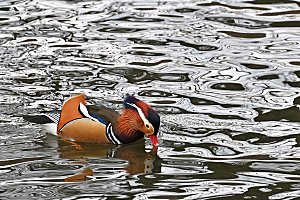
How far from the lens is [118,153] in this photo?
8977mm

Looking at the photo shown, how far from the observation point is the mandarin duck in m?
8.97

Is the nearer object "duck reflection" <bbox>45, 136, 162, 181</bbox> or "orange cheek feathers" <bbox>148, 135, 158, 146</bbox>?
"duck reflection" <bbox>45, 136, 162, 181</bbox>

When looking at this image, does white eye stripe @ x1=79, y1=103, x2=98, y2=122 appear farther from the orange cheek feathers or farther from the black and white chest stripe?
the orange cheek feathers

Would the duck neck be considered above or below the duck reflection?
above

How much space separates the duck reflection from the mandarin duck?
59 mm

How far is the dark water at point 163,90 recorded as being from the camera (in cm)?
816

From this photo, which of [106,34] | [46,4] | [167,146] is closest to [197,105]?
[167,146]

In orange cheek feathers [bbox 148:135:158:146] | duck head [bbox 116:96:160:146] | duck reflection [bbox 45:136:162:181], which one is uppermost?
duck head [bbox 116:96:160:146]

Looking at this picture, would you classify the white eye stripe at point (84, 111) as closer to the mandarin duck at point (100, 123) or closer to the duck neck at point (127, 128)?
the mandarin duck at point (100, 123)

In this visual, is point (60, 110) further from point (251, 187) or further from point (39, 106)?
point (251, 187)

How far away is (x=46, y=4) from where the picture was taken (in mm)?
13781

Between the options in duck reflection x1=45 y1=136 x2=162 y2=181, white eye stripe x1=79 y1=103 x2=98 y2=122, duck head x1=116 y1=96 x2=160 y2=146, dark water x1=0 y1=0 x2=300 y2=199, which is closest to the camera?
dark water x1=0 y1=0 x2=300 y2=199

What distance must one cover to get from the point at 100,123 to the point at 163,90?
1458mm

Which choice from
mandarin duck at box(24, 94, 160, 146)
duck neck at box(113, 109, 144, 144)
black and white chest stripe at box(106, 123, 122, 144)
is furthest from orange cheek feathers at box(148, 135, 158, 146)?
black and white chest stripe at box(106, 123, 122, 144)
